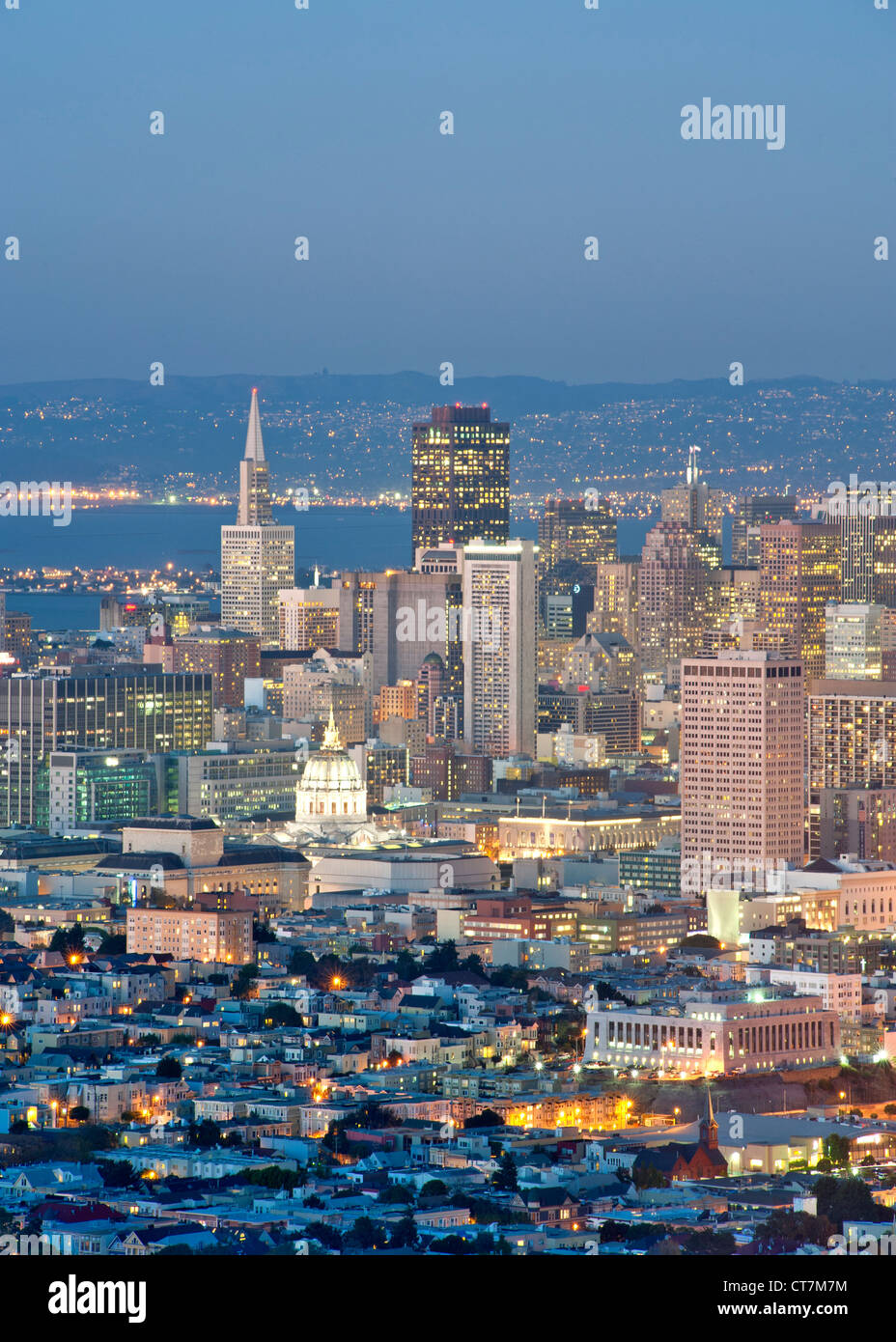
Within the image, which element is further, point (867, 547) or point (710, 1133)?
point (867, 547)

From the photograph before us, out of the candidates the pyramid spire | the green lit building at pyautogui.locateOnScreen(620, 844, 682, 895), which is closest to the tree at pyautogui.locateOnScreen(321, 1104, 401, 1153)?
the green lit building at pyautogui.locateOnScreen(620, 844, 682, 895)

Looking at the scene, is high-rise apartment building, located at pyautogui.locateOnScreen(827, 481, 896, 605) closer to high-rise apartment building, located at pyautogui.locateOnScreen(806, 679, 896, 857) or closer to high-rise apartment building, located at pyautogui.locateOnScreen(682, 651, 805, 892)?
high-rise apartment building, located at pyautogui.locateOnScreen(806, 679, 896, 857)

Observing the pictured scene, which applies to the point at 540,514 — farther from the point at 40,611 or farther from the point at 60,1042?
the point at 60,1042

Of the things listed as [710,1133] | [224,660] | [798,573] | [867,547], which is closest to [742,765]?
[710,1133]

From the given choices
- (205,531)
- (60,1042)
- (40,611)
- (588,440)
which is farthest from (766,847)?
(205,531)

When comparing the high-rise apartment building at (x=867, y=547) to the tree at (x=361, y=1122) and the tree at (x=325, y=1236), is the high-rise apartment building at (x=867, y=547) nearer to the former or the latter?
the tree at (x=361, y=1122)

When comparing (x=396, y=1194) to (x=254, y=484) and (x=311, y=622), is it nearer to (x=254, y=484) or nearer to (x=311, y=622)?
(x=311, y=622)
